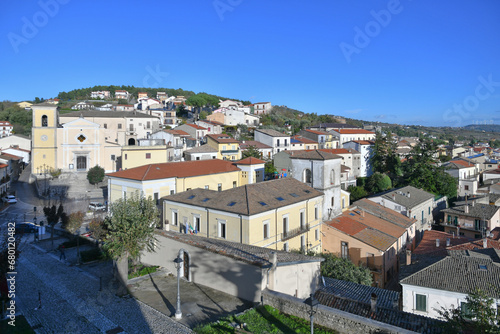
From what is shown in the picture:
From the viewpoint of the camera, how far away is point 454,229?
113 feet

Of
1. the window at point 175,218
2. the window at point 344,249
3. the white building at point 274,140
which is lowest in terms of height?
the window at point 344,249

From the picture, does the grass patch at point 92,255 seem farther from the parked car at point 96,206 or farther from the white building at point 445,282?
the white building at point 445,282

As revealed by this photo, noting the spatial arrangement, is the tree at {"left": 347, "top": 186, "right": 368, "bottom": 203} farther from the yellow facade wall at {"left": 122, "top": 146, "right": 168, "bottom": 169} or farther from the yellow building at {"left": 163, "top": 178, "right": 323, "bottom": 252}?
the yellow facade wall at {"left": 122, "top": 146, "right": 168, "bottom": 169}

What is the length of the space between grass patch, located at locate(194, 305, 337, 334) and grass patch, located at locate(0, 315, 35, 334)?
5.85m

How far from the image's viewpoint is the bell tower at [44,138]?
44.1 metres

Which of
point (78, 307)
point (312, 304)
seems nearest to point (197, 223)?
point (78, 307)

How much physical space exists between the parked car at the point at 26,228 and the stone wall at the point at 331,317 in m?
22.8

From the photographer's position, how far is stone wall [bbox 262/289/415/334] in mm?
8164

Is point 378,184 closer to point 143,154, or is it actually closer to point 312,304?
point 143,154

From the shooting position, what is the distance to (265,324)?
9.46 m

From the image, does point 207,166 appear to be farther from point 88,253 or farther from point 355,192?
point 355,192

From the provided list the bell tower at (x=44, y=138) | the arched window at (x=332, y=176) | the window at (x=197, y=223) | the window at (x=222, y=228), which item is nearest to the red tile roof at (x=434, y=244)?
the arched window at (x=332, y=176)

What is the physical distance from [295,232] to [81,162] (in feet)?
118

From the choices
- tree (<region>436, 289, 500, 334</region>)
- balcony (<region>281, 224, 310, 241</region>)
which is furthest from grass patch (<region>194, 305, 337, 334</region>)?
balcony (<region>281, 224, 310, 241</region>)
